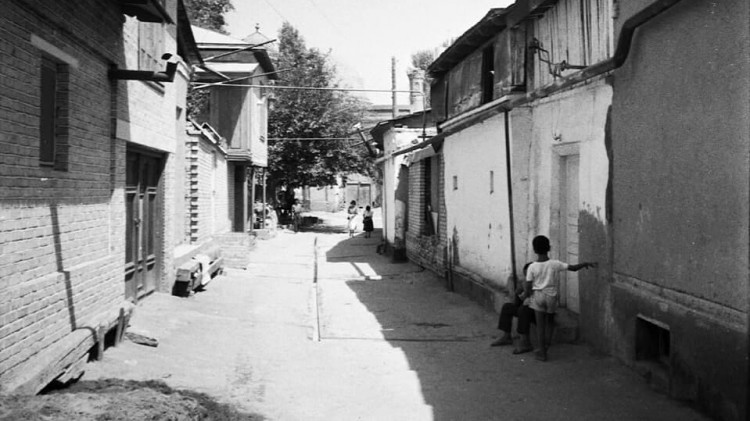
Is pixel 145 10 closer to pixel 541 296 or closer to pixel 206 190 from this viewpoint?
pixel 541 296

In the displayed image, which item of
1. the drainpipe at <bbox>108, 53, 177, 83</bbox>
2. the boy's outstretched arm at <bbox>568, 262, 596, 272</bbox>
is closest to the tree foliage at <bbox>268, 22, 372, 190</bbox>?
the drainpipe at <bbox>108, 53, 177, 83</bbox>

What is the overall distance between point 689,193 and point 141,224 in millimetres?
7601

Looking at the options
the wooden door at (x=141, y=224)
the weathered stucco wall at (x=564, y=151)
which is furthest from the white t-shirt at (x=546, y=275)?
the wooden door at (x=141, y=224)

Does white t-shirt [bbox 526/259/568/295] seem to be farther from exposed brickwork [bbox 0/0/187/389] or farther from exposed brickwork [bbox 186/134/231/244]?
exposed brickwork [bbox 186/134/231/244]

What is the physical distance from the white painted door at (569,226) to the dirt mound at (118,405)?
4.47 metres

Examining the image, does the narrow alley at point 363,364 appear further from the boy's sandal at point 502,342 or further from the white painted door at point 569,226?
the white painted door at point 569,226

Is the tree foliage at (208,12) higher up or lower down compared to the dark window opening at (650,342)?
higher up

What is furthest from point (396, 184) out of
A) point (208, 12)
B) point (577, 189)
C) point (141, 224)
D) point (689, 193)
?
point (208, 12)

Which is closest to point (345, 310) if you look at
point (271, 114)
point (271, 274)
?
point (271, 274)

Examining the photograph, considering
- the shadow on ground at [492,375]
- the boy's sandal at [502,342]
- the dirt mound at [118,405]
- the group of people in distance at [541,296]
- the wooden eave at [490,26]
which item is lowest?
the shadow on ground at [492,375]

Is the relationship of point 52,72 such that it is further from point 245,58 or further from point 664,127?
point 245,58

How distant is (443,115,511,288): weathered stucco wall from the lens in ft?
35.8

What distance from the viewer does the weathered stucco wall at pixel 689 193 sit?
194 inches

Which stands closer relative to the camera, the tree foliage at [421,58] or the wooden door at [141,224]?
the wooden door at [141,224]
